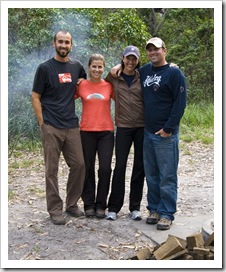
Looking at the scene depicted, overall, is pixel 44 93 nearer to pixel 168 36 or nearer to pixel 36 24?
pixel 36 24

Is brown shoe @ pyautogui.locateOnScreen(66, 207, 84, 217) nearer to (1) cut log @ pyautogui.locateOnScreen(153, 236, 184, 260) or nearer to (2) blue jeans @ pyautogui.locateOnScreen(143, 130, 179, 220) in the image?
(2) blue jeans @ pyautogui.locateOnScreen(143, 130, 179, 220)

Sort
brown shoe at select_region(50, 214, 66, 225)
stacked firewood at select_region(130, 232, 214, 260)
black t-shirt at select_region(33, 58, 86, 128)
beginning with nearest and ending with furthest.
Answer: stacked firewood at select_region(130, 232, 214, 260) → black t-shirt at select_region(33, 58, 86, 128) → brown shoe at select_region(50, 214, 66, 225)

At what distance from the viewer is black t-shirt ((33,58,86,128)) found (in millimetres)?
4543

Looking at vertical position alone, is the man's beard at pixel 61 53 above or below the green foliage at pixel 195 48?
below

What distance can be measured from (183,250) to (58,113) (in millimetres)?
1784

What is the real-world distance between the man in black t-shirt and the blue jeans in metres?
0.70

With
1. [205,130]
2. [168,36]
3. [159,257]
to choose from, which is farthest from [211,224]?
[168,36]

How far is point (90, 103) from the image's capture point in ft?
15.5

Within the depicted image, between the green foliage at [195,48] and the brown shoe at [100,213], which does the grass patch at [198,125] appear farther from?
the brown shoe at [100,213]

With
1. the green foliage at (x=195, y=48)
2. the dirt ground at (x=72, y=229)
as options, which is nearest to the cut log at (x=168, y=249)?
the dirt ground at (x=72, y=229)

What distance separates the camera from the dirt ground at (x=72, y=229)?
421 cm

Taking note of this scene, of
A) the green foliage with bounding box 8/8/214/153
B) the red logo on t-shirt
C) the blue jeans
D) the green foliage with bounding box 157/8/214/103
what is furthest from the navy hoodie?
the green foliage with bounding box 157/8/214/103

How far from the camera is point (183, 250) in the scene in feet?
13.1

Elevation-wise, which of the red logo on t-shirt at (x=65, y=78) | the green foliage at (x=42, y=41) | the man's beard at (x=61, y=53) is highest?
the green foliage at (x=42, y=41)
